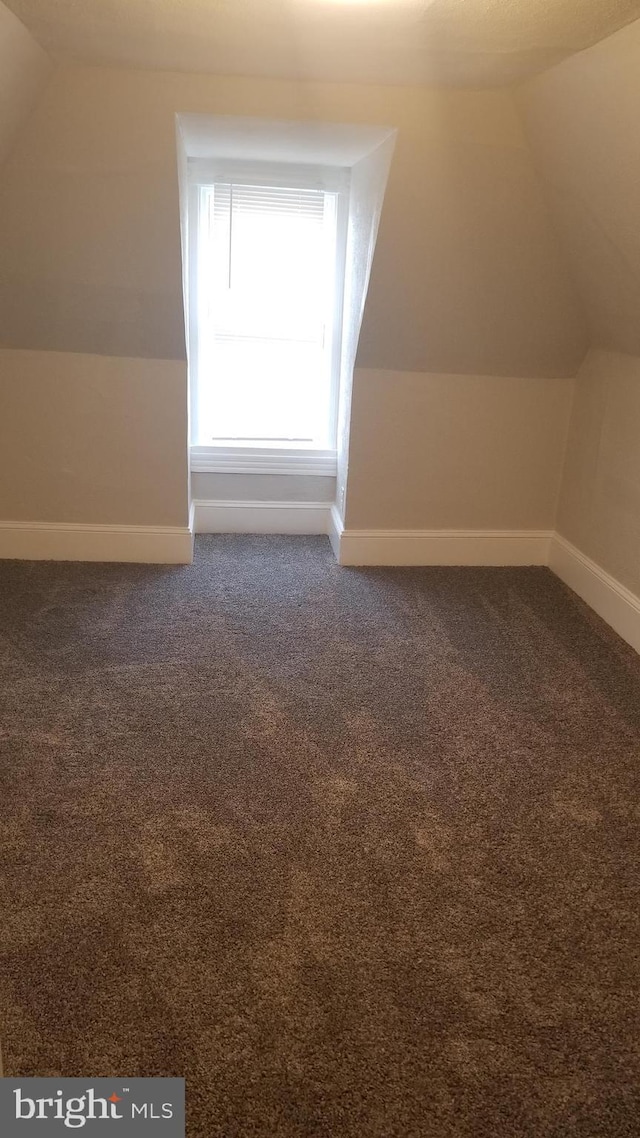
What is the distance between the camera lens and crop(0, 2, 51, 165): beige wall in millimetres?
2088

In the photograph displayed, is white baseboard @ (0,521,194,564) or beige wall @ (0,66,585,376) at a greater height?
beige wall @ (0,66,585,376)

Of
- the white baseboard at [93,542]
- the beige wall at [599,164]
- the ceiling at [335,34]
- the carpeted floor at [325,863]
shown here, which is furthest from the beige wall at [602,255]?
the white baseboard at [93,542]

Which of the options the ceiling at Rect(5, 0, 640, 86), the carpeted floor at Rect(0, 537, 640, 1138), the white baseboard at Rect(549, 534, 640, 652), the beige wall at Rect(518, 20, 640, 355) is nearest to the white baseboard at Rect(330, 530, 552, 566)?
the white baseboard at Rect(549, 534, 640, 652)

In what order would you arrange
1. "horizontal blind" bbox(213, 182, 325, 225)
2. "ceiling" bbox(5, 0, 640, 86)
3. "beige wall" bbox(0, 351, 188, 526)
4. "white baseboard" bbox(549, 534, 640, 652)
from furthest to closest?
"horizontal blind" bbox(213, 182, 325, 225) < "beige wall" bbox(0, 351, 188, 526) < "white baseboard" bbox(549, 534, 640, 652) < "ceiling" bbox(5, 0, 640, 86)

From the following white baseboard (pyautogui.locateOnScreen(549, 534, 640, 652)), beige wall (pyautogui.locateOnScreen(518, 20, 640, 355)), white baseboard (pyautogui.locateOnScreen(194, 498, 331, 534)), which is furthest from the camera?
white baseboard (pyautogui.locateOnScreen(194, 498, 331, 534))

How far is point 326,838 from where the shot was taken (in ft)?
6.40

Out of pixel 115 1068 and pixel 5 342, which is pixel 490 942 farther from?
pixel 5 342

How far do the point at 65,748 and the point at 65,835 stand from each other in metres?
0.38

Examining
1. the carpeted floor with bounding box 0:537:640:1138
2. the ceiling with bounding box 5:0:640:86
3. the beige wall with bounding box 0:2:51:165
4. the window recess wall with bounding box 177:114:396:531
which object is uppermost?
the ceiling with bounding box 5:0:640:86

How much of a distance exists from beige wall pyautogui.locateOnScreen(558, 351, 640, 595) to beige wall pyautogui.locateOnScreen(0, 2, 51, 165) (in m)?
2.28

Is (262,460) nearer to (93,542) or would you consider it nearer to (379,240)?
(93,542)

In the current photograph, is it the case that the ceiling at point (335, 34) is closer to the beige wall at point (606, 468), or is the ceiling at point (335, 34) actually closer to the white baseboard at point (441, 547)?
the beige wall at point (606, 468)

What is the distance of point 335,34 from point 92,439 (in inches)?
74.2

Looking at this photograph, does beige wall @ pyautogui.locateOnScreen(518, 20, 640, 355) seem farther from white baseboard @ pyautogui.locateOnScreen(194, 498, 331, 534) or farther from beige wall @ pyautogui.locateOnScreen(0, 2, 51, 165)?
white baseboard @ pyautogui.locateOnScreen(194, 498, 331, 534)
